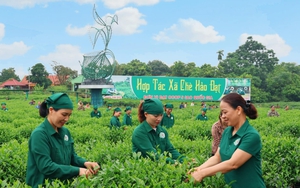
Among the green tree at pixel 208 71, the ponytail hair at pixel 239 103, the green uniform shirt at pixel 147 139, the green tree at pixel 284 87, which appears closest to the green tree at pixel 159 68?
the green tree at pixel 208 71

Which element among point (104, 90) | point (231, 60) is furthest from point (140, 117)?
point (231, 60)

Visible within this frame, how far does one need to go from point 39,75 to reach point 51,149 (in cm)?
4895

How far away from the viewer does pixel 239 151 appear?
8.51 feet

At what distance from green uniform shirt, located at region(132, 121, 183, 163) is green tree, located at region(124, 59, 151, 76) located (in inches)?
1830

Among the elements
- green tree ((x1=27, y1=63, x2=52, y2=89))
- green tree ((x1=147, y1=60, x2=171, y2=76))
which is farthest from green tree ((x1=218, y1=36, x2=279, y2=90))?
green tree ((x1=27, y1=63, x2=52, y2=89))

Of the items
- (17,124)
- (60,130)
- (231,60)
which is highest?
(231,60)

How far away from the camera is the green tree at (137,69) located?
50.4 metres

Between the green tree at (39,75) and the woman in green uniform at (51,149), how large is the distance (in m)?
47.4

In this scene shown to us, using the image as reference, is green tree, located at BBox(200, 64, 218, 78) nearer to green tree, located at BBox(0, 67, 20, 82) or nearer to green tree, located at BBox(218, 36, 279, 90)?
green tree, located at BBox(218, 36, 279, 90)

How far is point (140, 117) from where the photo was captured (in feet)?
12.1

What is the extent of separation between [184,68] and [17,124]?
3921cm

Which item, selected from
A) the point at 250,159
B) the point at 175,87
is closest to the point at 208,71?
the point at 175,87

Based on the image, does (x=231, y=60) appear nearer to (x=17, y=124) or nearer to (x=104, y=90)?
(x=104, y=90)

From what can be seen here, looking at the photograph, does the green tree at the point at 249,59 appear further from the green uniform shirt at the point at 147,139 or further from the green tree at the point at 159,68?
the green uniform shirt at the point at 147,139
